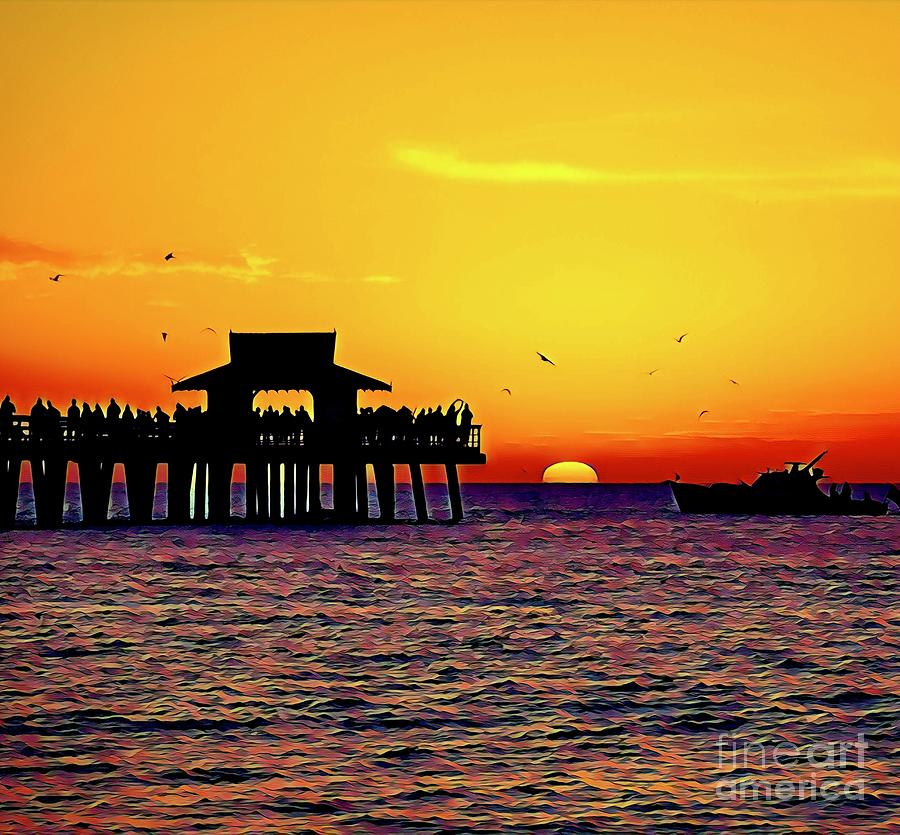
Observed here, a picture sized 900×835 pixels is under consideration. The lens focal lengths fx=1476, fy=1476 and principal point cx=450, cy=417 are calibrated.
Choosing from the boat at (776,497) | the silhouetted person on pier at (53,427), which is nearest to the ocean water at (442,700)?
the silhouetted person on pier at (53,427)

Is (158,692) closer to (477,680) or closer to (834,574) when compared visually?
(477,680)

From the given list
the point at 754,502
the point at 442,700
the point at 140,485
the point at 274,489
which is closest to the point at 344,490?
the point at 274,489

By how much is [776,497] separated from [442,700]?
65564 millimetres

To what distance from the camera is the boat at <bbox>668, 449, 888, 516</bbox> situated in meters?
83.8

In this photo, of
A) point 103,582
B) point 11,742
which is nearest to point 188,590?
point 103,582

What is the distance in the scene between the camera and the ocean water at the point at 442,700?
629 inches

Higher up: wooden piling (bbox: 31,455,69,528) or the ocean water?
wooden piling (bbox: 31,455,69,528)

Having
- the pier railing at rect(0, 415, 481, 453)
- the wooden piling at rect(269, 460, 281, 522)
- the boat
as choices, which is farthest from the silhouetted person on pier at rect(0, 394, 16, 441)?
the boat

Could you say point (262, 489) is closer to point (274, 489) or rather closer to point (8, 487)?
point (274, 489)

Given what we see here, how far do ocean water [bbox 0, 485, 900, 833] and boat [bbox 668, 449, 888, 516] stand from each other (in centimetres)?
3861

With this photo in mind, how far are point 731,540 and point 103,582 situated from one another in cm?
3426

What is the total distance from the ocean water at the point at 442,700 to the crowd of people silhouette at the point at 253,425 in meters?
7.66

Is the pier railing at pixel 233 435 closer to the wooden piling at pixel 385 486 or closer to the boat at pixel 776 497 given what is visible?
the wooden piling at pixel 385 486

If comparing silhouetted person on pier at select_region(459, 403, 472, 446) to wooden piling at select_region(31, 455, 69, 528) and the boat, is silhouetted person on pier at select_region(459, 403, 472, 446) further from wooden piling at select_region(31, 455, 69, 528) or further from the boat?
the boat
